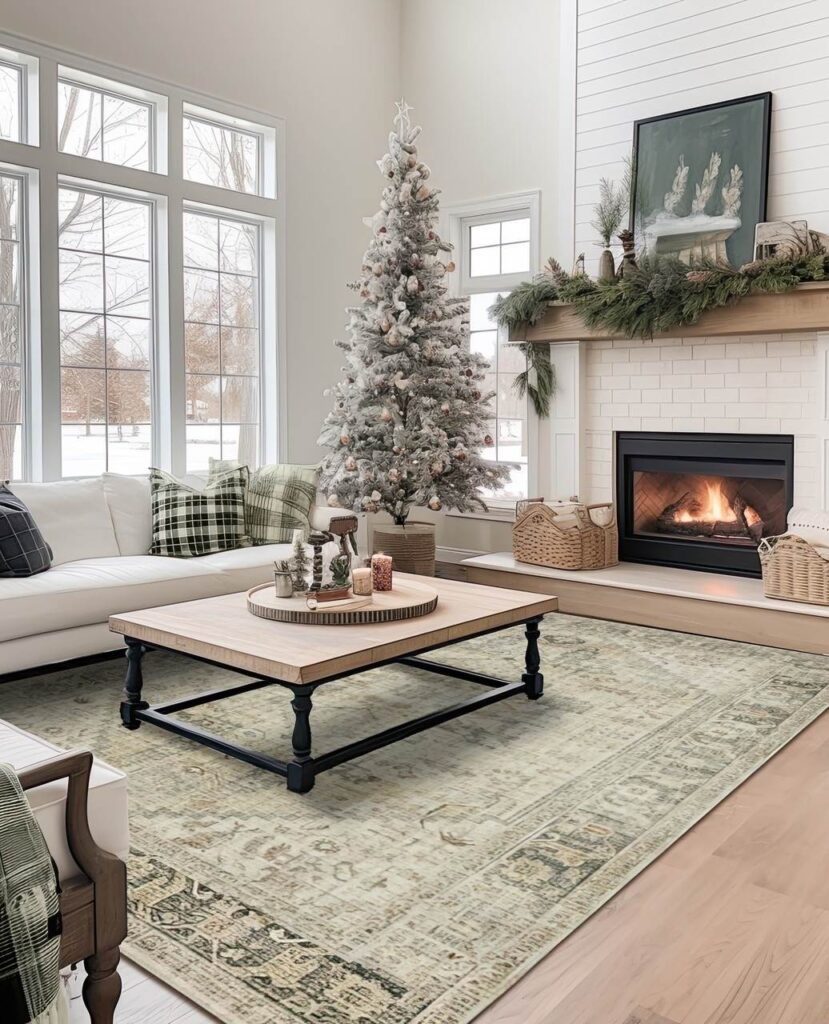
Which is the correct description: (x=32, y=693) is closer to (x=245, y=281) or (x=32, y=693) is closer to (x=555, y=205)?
(x=245, y=281)

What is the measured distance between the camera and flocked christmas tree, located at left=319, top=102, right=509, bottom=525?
18.0 ft

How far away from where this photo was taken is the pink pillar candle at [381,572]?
142 inches

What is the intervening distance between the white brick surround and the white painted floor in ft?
13.5

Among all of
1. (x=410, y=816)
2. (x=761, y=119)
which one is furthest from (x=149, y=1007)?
(x=761, y=119)

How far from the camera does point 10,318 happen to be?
4.78 m

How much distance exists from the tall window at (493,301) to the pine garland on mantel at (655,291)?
2.06ft

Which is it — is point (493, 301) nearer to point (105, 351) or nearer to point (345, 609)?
point (105, 351)

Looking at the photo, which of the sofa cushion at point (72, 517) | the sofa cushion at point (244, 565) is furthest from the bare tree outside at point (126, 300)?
the sofa cushion at point (244, 565)

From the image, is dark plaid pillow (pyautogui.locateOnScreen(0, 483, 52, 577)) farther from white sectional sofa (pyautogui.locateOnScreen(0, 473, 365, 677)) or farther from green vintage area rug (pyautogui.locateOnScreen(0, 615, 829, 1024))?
green vintage area rug (pyautogui.locateOnScreen(0, 615, 829, 1024))

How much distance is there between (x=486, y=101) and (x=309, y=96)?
1166 millimetres

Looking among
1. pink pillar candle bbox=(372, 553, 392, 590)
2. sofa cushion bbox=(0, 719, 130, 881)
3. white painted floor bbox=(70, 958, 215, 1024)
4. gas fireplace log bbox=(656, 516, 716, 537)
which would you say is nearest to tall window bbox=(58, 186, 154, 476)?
pink pillar candle bbox=(372, 553, 392, 590)

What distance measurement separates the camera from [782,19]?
16.2 feet

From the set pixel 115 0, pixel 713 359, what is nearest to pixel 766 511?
pixel 713 359

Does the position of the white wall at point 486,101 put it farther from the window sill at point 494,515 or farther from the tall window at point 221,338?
the tall window at point 221,338
